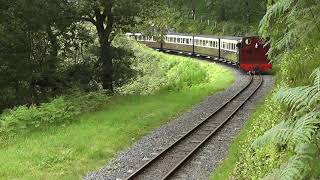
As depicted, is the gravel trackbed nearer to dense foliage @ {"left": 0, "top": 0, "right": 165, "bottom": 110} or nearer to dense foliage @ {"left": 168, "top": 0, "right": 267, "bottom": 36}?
dense foliage @ {"left": 0, "top": 0, "right": 165, "bottom": 110}

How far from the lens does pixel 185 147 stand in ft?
50.7

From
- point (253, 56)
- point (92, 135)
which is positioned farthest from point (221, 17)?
point (92, 135)

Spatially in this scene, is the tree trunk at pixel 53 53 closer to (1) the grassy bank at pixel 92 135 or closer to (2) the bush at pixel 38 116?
(2) the bush at pixel 38 116

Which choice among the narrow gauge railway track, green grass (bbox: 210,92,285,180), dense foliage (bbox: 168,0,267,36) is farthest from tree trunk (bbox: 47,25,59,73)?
dense foliage (bbox: 168,0,267,36)

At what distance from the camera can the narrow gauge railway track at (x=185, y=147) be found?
41.4ft

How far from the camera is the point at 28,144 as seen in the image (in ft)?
53.2

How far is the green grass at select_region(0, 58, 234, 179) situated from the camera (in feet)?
44.2

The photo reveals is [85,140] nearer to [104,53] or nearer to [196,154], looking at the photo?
[196,154]

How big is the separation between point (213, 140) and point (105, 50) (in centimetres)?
1338

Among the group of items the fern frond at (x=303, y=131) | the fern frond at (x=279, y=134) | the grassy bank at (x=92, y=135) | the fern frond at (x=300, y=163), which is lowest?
the grassy bank at (x=92, y=135)

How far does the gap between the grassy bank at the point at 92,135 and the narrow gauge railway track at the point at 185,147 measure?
1.75 meters

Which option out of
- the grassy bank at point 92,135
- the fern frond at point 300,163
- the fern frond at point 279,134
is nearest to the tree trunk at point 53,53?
the grassy bank at point 92,135

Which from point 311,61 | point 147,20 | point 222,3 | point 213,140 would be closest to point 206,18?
point 222,3

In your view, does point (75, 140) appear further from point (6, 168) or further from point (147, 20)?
point (147, 20)
